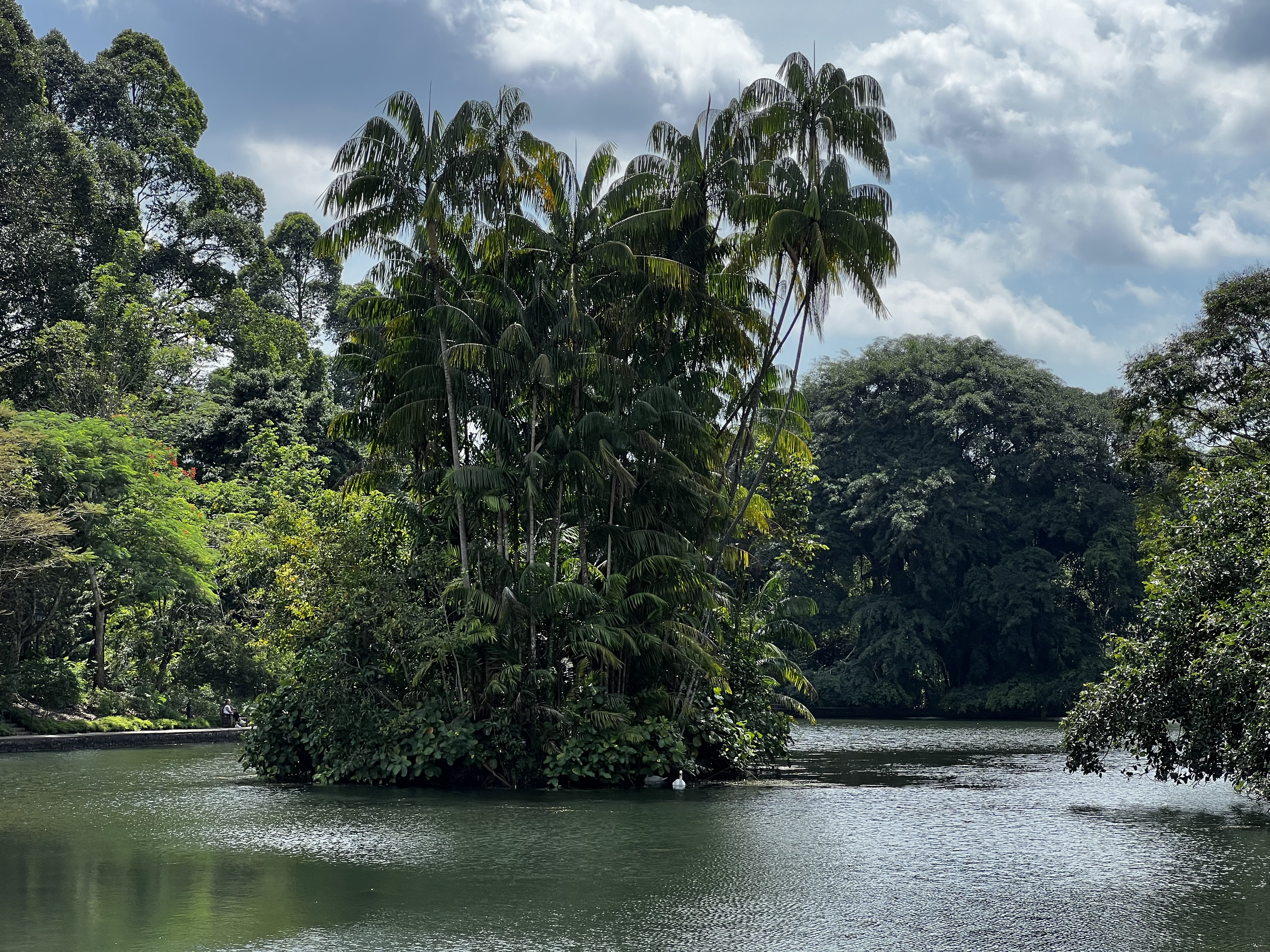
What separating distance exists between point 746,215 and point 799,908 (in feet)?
45.9

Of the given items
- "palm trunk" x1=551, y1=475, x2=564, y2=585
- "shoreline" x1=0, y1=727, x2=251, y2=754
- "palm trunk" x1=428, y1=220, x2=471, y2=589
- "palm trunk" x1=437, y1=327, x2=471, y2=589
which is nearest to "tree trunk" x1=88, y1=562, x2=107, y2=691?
"shoreline" x1=0, y1=727, x2=251, y2=754

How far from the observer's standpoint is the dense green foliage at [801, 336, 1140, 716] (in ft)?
158

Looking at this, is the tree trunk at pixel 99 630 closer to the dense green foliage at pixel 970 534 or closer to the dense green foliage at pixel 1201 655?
the dense green foliage at pixel 1201 655

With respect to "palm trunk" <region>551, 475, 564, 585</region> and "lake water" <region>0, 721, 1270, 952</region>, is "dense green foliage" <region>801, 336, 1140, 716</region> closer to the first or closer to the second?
"lake water" <region>0, 721, 1270, 952</region>

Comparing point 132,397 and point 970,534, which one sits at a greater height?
point 132,397

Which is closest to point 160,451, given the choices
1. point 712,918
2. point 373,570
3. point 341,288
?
point 373,570

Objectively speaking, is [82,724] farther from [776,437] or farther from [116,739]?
[776,437]

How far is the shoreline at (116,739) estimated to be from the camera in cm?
2816

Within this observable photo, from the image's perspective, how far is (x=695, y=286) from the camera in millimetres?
21844

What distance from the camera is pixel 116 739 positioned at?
30.4 meters

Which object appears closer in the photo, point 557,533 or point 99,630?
point 557,533

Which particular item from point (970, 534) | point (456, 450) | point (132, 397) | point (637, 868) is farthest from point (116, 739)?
point (970, 534)

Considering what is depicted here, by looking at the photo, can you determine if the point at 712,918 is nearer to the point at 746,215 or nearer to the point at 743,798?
the point at 743,798

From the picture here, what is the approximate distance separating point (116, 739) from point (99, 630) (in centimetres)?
469
